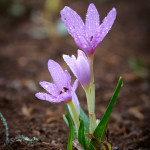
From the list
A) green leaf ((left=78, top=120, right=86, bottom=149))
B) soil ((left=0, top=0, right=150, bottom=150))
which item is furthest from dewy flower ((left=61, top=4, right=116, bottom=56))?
soil ((left=0, top=0, right=150, bottom=150))

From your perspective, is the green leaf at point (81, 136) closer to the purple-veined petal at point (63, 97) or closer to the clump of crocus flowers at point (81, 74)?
the clump of crocus flowers at point (81, 74)

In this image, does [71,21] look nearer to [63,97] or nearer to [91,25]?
[91,25]

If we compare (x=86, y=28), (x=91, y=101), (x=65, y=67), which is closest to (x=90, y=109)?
(x=91, y=101)


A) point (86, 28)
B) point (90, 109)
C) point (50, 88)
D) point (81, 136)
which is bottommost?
point (81, 136)

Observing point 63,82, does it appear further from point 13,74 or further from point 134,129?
point 13,74

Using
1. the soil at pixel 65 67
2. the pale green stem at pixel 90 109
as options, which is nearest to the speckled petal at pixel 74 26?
the pale green stem at pixel 90 109

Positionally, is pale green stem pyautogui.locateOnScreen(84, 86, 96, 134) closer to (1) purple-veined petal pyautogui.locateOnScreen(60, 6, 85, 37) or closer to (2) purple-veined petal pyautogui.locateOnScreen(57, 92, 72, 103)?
(2) purple-veined petal pyautogui.locateOnScreen(57, 92, 72, 103)
